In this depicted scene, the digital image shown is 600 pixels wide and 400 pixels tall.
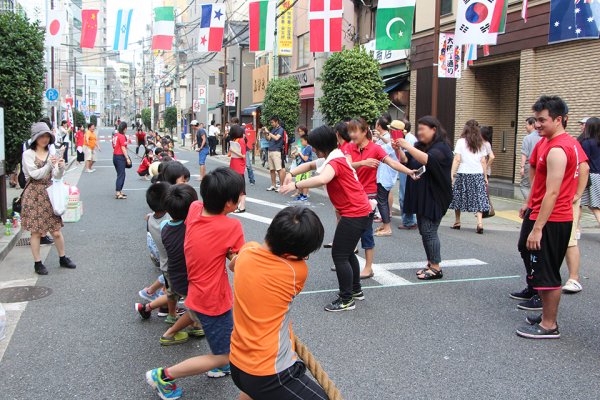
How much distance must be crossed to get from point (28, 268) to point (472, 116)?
13075mm

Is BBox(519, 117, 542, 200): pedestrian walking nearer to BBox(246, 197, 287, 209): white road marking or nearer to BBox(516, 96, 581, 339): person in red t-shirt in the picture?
BBox(516, 96, 581, 339): person in red t-shirt

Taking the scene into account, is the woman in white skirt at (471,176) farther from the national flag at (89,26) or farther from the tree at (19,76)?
the national flag at (89,26)

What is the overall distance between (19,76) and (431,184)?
22.3 ft

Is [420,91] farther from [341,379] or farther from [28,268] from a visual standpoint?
[341,379]

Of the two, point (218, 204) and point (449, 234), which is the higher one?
point (218, 204)

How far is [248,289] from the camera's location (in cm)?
256

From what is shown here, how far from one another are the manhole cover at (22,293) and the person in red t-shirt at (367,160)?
345 cm

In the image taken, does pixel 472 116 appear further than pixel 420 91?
No

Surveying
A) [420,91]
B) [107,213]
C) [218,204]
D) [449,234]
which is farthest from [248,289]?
[420,91]

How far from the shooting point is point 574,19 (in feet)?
34.6

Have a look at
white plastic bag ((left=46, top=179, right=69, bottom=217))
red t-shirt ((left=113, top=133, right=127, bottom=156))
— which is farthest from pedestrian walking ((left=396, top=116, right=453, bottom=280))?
red t-shirt ((left=113, top=133, right=127, bottom=156))

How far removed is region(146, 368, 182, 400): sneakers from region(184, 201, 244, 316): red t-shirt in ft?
1.57

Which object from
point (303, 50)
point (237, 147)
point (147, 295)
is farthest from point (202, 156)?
point (303, 50)

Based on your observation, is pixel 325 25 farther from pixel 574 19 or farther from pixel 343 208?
pixel 343 208
